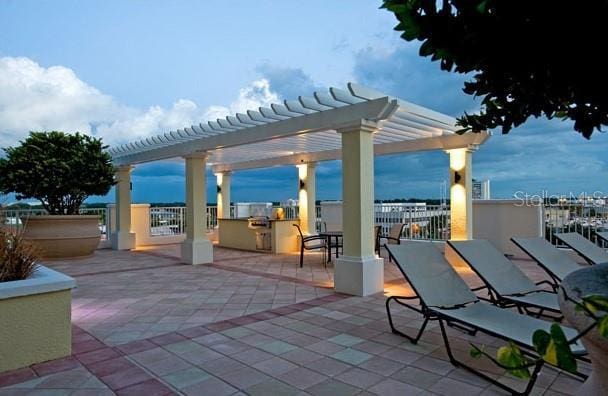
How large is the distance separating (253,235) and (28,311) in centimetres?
807

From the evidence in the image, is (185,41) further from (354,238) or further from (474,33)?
(474,33)

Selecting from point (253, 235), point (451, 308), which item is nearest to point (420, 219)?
point (253, 235)

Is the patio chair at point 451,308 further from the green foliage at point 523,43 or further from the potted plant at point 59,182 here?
the potted plant at point 59,182

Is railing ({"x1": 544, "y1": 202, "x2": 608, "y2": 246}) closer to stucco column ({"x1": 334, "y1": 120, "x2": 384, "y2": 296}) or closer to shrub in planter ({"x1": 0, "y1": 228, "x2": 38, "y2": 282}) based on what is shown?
stucco column ({"x1": 334, "y1": 120, "x2": 384, "y2": 296})

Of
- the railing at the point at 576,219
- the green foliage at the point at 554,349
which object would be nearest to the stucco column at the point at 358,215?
the green foliage at the point at 554,349

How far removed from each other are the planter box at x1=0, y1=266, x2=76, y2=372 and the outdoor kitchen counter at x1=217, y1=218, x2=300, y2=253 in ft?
24.0

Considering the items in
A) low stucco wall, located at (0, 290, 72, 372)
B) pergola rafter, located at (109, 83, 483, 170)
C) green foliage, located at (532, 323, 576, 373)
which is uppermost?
pergola rafter, located at (109, 83, 483, 170)

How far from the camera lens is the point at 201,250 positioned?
9.00 metres

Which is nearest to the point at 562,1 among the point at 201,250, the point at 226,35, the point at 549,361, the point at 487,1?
the point at 487,1

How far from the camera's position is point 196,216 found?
30.2 ft

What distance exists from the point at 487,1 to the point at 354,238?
515 cm

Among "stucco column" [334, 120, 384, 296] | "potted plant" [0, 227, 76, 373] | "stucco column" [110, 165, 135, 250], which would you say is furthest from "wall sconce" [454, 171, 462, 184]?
"stucco column" [110, 165, 135, 250]

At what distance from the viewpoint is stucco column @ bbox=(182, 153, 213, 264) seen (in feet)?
29.4

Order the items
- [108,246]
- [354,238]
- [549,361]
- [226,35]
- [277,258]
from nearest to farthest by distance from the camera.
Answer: [549,361], [354,238], [277,258], [226,35], [108,246]
